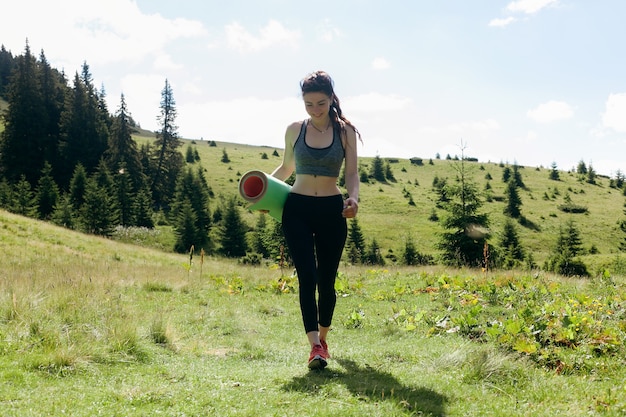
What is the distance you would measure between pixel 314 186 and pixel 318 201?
0.49 feet

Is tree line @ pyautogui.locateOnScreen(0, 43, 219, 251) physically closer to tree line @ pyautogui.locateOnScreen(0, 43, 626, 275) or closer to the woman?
tree line @ pyautogui.locateOnScreen(0, 43, 626, 275)

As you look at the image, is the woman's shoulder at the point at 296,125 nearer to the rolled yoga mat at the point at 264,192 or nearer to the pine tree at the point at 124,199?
the rolled yoga mat at the point at 264,192

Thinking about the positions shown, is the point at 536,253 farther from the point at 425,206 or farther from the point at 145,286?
the point at 145,286

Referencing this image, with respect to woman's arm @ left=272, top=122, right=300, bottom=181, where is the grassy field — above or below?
below

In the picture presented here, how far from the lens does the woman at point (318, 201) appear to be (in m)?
4.11

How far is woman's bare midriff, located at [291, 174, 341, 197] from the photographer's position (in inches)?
167

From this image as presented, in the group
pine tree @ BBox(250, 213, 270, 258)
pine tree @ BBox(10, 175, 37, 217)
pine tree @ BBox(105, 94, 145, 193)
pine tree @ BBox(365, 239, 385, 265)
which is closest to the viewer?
pine tree @ BBox(365, 239, 385, 265)

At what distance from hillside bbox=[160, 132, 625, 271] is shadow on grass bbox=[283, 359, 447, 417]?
43079mm

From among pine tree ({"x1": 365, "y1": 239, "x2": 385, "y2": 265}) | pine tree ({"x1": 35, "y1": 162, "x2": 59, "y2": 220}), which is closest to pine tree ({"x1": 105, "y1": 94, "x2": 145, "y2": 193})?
pine tree ({"x1": 35, "y1": 162, "x2": 59, "y2": 220})

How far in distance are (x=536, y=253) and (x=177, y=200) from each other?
4167 centimetres

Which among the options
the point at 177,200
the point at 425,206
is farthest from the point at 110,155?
the point at 425,206

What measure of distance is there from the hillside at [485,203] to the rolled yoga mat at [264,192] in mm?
43015

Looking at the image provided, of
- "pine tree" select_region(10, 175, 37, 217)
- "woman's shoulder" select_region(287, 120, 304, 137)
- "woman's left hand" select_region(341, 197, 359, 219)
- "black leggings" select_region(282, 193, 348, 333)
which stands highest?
"woman's shoulder" select_region(287, 120, 304, 137)

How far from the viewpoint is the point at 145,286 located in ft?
30.5
